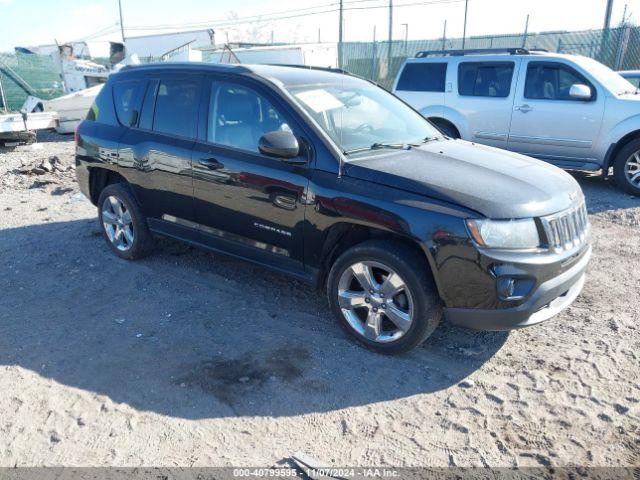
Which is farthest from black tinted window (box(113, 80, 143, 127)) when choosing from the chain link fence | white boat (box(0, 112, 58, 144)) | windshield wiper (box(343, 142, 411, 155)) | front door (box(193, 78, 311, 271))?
the chain link fence

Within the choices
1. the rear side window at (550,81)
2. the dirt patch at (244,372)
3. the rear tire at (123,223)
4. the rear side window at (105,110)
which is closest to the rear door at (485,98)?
the rear side window at (550,81)

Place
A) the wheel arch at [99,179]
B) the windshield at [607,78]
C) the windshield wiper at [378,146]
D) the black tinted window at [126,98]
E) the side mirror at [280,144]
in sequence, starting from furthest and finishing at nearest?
the windshield at [607,78] < the wheel arch at [99,179] < the black tinted window at [126,98] < the windshield wiper at [378,146] < the side mirror at [280,144]

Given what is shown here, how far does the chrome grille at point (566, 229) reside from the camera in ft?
10.6

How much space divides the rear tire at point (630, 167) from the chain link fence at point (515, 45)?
11952mm

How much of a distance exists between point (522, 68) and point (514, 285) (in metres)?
6.36

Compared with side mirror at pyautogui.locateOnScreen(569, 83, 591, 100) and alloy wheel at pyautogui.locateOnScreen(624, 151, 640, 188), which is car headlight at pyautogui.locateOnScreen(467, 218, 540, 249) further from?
alloy wheel at pyautogui.locateOnScreen(624, 151, 640, 188)

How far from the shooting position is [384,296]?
3469mm

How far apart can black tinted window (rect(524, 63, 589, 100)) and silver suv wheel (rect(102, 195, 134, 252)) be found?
638cm

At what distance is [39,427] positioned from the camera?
117 inches

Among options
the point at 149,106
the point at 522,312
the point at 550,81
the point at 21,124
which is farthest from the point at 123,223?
the point at 21,124

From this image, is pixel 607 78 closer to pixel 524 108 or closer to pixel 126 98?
pixel 524 108

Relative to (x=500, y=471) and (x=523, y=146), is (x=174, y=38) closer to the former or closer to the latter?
(x=523, y=146)

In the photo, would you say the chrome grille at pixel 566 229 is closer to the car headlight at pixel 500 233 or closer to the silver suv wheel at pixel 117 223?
the car headlight at pixel 500 233

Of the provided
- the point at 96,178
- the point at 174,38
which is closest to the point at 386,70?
the point at 174,38
